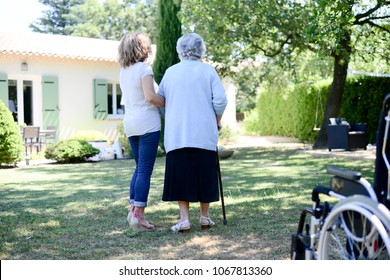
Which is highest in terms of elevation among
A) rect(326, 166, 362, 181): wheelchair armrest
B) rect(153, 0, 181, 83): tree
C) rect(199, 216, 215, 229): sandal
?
rect(153, 0, 181, 83): tree

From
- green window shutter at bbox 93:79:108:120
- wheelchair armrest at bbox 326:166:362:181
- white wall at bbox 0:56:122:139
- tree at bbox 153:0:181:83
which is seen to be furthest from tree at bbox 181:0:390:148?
wheelchair armrest at bbox 326:166:362:181

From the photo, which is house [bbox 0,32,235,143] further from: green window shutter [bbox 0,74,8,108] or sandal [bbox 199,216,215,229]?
sandal [bbox 199,216,215,229]

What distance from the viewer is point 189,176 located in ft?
13.1

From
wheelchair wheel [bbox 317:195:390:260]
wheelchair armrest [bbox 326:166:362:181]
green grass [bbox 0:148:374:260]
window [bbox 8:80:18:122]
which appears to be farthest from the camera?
window [bbox 8:80:18:122]

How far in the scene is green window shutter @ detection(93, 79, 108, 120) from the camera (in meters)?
14.5

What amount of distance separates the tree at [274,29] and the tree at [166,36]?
31 cm

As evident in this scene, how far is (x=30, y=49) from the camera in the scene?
1334cm

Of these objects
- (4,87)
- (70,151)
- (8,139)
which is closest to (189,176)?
(8,139)

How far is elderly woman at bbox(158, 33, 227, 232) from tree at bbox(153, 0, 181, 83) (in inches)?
324

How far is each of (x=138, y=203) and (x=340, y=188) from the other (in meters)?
2.01

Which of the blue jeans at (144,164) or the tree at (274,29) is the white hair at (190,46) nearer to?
the blue jeans at (144,164)

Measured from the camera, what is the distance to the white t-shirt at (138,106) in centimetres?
409

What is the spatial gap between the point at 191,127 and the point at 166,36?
868 centimetres
